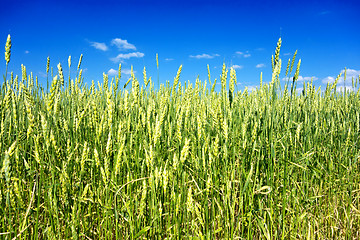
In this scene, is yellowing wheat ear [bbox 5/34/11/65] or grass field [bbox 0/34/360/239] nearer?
grass field [bbox 0/34/360/239]

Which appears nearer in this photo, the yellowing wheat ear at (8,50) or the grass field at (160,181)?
the grass field at (160,181)

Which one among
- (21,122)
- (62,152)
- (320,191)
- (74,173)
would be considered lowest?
(320,191)

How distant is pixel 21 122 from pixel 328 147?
2.38 metres

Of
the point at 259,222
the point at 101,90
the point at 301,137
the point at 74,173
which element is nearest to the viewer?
the point at 259,222

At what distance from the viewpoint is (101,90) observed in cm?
289

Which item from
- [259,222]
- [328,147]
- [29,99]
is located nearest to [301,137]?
[328,147]

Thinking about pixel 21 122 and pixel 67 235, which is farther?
pixel 21 122

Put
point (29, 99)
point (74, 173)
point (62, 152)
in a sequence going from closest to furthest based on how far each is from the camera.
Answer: point (29, 99) < point (74, 173) < point (62, 152)

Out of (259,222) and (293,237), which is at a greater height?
(259,222)

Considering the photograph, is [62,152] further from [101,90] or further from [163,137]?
[101,90]

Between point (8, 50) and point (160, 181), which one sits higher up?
point (8, 50)

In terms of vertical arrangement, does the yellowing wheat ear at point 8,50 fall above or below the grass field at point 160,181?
above

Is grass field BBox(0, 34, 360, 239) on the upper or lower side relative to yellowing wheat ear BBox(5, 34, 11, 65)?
lower

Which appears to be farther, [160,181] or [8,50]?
[8,50]
